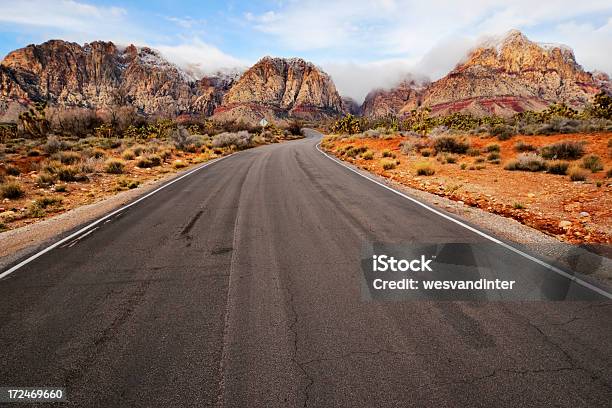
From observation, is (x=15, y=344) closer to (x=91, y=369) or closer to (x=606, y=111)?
(x=91, y=369)

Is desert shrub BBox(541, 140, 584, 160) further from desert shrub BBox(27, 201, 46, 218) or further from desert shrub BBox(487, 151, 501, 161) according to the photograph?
desert shrub BBox(27, 201, 46, 218)

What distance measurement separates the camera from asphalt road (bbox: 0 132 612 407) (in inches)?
111

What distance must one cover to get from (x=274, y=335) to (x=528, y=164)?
14.9 meters

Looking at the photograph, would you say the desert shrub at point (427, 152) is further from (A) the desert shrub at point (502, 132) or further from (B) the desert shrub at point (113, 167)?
(B) the desert shrub at point (113, 167)

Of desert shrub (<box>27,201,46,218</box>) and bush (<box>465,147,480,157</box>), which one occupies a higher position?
bush (<box>465,147,480,157</box>)

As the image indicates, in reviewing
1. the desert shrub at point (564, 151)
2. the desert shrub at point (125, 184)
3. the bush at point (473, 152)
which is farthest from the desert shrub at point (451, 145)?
the desert shrub at point (125, 184)

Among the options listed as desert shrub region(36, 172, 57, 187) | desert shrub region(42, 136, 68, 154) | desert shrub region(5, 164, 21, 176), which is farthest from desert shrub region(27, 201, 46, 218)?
desert shrub region(42, 136, 68, 154)

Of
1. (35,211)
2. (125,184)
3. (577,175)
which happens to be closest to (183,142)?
(125,184)

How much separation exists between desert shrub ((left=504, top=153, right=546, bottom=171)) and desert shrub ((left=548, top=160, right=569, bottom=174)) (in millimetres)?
637

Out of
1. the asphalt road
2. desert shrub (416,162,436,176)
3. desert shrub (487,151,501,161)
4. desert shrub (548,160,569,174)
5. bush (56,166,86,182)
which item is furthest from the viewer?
desert shrub (487,151,501,161)

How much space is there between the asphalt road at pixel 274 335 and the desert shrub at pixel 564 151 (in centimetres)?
1344

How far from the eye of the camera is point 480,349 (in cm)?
328

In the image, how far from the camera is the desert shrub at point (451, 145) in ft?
67.9

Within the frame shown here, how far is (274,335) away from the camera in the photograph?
3.56 m
